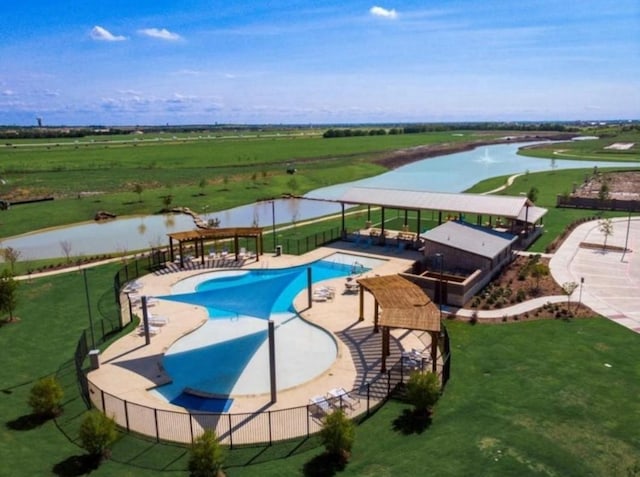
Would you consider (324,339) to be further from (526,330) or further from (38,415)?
(38,415)

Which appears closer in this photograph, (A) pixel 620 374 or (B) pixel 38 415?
(B) pixel 38 415

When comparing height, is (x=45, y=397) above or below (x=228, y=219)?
above

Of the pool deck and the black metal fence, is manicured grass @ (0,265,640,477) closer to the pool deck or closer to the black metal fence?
the pool deck

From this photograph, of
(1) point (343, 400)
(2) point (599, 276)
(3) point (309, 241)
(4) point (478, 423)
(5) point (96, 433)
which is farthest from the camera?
(3) point (309, 241)

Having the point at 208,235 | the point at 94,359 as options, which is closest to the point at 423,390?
the point at 94,359

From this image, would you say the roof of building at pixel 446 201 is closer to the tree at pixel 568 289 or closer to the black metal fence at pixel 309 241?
the black metal fence at pixel 309 241

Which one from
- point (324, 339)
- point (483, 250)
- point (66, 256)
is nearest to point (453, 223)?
point (483, 250)

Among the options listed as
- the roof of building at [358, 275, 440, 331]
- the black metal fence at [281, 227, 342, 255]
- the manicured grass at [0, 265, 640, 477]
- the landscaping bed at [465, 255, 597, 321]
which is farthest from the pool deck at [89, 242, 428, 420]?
the black metal fence at [281, 227, 342, 255]

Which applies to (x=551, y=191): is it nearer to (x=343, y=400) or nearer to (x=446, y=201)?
(x=446, y=201)
